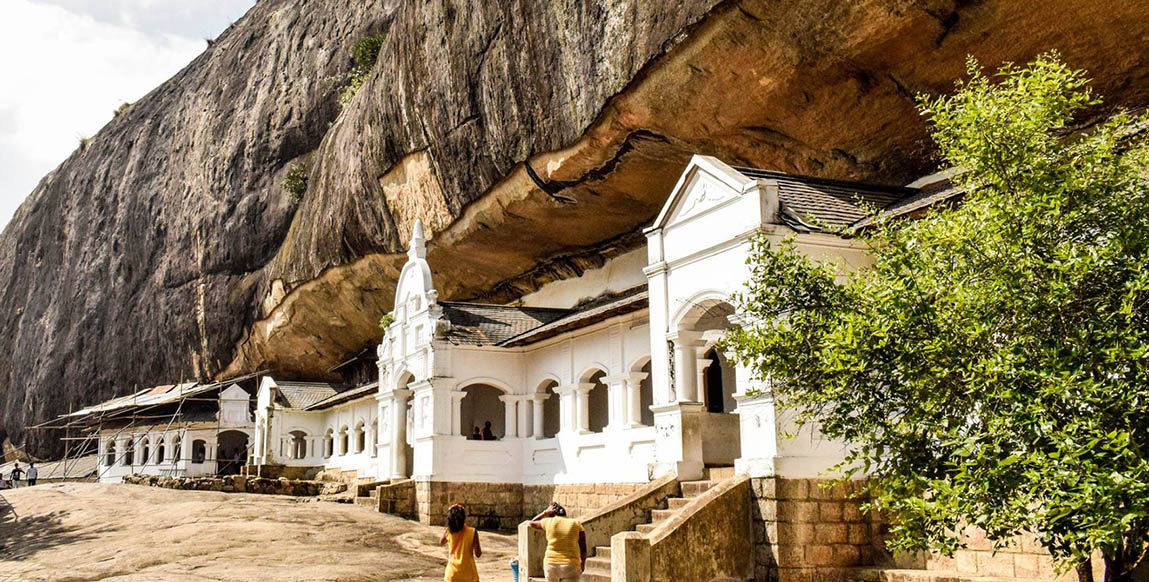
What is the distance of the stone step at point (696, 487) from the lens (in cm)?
1443

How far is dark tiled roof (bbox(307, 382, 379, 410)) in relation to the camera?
30.3 metres

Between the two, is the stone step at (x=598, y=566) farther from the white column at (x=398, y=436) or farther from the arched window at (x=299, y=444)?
the arched window at (x=299, y=444)

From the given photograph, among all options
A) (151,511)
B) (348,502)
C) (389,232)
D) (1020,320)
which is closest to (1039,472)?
(1020,320)

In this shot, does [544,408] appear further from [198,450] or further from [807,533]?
[198,450]

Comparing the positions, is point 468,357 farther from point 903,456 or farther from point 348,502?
point 903,456

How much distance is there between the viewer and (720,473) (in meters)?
14.8

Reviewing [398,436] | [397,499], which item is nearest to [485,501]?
[397,499]

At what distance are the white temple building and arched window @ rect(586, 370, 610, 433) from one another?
36 mm

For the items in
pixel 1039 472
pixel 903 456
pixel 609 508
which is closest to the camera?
pixel 1039 472

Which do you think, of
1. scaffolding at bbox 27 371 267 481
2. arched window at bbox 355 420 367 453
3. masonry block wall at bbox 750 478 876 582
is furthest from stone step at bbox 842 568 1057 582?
scaffolding at bbox 27 371 267 481

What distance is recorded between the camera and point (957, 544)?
7.42m

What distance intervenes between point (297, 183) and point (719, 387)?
23.0 metres

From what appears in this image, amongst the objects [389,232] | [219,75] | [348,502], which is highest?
[219,75]

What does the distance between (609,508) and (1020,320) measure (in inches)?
316
